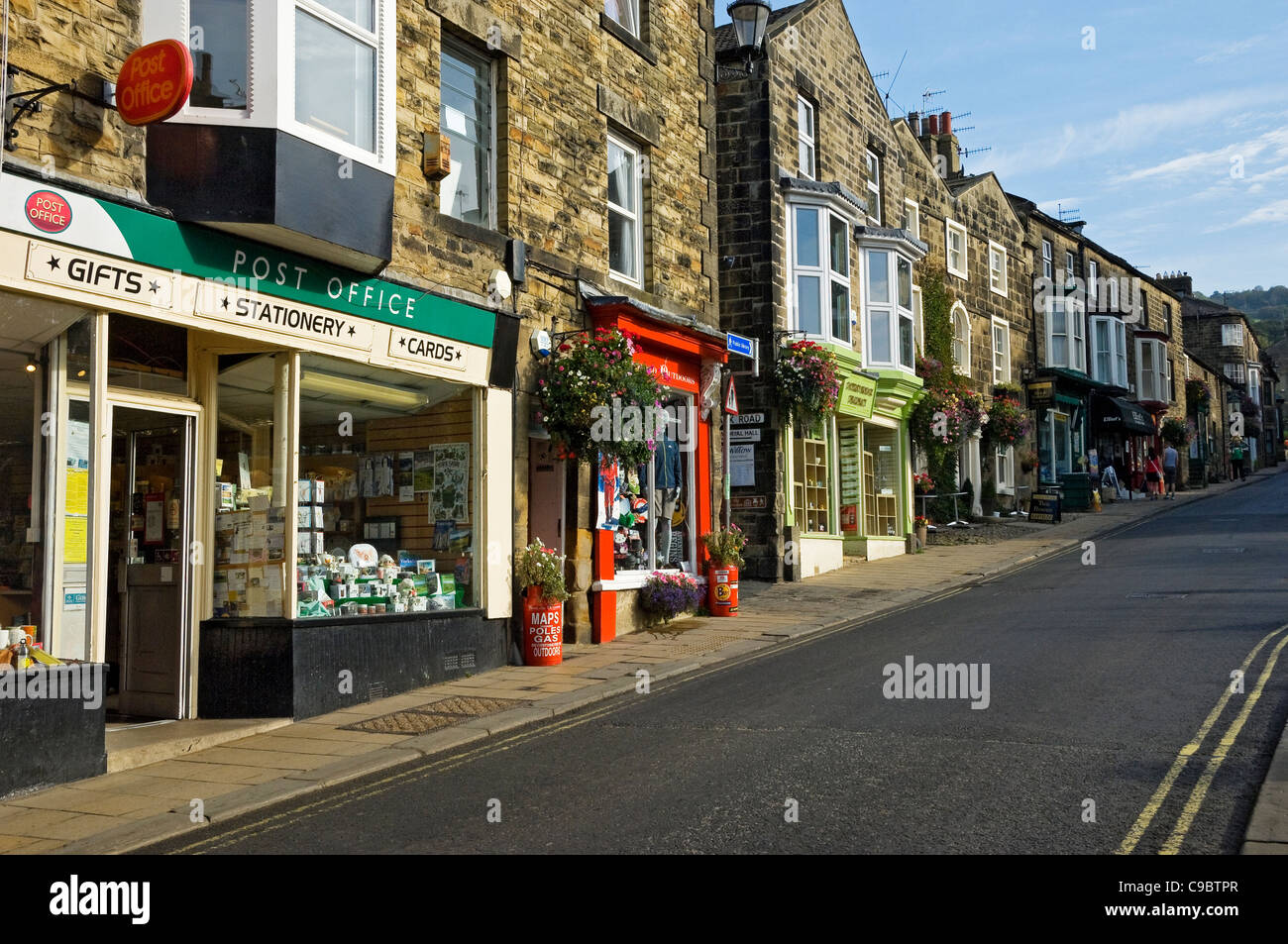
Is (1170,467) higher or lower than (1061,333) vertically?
lower

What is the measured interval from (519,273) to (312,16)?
3620 mm

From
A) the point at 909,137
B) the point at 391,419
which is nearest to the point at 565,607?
the point at 391,419

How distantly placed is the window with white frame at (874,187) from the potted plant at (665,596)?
11.9m

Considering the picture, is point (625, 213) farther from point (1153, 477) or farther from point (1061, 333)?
point (1153, 477)

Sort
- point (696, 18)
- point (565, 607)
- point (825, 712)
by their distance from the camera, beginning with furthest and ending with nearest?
point (696, 18) < point (565, 607) < point (825, 712)

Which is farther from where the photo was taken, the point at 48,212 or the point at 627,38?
the point at 627,38

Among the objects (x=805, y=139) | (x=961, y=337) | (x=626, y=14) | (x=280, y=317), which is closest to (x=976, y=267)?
(x=961, y=337)

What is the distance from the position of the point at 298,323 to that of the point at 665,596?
6.27 m

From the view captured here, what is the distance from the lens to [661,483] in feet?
49.5

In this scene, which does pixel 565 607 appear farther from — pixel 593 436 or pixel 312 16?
pixel 312 16

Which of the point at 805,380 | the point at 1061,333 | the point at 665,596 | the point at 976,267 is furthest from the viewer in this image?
the point at 1061,333

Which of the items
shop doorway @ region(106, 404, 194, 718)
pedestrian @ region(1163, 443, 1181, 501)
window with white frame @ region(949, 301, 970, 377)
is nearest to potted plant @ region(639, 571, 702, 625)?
shop doorway @ region(106, 404, 194, 718)

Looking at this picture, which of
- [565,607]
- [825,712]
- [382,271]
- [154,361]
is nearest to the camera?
[825,712]

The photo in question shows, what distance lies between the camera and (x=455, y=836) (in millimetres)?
5719
